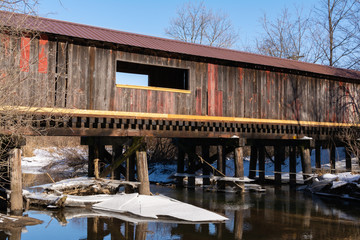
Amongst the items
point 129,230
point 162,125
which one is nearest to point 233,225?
point 129,230

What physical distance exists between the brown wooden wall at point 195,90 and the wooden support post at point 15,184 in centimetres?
199

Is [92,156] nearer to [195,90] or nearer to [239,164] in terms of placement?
[195,90]

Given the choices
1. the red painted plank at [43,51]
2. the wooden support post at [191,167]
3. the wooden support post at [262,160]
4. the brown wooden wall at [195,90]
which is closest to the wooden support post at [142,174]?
the brown wooden wall at [195,90]

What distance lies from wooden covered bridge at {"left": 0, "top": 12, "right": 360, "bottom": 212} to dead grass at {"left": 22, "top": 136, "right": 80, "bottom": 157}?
21434 mm

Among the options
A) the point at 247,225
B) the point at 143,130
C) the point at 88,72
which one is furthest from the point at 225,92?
the point at 247,225

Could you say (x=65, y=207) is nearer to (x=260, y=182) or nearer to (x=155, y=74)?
(x=155, y=74)

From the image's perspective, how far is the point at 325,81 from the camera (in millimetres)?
18984

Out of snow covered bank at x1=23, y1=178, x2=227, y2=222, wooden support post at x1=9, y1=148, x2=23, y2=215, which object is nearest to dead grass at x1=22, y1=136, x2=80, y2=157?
snow covered bank at x1=23, y1=178, x2=227, y2=222

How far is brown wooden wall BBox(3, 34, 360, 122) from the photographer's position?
12699 millimetres

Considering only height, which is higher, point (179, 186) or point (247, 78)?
point (247, 78)

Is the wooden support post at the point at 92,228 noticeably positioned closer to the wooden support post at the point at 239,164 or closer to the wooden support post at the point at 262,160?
the wooden support post at the point at 239,164

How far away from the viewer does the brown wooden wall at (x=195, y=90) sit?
12699 millimetres

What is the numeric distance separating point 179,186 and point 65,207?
321 inches

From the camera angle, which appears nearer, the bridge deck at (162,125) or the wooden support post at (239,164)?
the bridge deck at (162,125)
